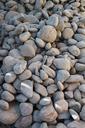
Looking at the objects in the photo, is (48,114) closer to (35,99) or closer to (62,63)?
(35,99)

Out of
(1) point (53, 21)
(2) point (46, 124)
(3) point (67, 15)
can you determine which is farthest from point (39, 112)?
(3) point (67, 15)

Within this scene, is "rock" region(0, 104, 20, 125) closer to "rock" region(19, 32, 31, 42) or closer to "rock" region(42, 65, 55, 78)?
"rock" region(42, 65, 55, 78)

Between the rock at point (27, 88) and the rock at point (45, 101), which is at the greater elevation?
the rock at point (27, 88)

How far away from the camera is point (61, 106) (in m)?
1.14

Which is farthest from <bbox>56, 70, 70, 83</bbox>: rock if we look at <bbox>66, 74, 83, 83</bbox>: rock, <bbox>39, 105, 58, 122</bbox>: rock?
<bbox>39, 105, 58, 122</bbox>: rock

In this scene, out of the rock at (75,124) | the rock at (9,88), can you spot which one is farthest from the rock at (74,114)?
the rock at (9,88)

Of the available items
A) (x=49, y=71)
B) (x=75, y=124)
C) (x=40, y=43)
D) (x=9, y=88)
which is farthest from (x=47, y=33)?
(x=75, y=124)

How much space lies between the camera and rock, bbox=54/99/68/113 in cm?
114

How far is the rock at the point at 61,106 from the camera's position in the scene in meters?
1.14

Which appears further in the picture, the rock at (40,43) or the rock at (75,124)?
the rock at (40,43)

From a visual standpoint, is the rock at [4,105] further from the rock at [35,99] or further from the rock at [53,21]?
the rock at [53,21]

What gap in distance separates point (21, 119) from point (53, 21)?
1.40ft

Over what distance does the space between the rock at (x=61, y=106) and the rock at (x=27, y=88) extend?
3.9 inches

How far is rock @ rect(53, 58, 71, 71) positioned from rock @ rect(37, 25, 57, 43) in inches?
4.2
